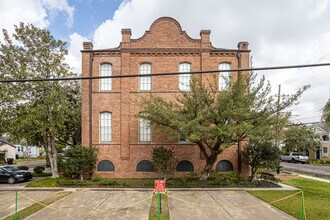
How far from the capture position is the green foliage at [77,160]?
16.4 metres

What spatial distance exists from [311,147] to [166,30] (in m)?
34.1

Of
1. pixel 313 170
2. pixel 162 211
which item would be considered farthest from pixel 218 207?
pixel 313 170

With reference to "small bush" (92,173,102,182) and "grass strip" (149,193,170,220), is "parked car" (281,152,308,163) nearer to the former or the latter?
"grass strip" (149,193,170,220)

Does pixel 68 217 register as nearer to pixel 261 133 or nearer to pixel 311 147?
pixel 261 133

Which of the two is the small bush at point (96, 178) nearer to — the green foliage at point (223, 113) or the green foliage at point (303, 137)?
the green foliage at point (223, 113)

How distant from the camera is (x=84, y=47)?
18.6m

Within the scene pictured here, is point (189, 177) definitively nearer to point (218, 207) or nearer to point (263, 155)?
point (263, 155)

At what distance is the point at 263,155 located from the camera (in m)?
16.2

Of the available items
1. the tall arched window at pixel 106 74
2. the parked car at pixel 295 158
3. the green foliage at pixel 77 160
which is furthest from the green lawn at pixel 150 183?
the parked car at pixel 295 158

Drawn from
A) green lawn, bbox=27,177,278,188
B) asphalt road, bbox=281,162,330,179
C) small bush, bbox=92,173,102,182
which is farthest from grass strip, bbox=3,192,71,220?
asphalt road, bbox=281,162,330,179

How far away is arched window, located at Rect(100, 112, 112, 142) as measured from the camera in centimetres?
1844

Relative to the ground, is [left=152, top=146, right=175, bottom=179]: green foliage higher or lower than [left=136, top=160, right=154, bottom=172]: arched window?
higher

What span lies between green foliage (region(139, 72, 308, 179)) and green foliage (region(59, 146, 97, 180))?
5.44 metres

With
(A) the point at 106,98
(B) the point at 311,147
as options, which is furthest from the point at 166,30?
(B) the point at 311,147
